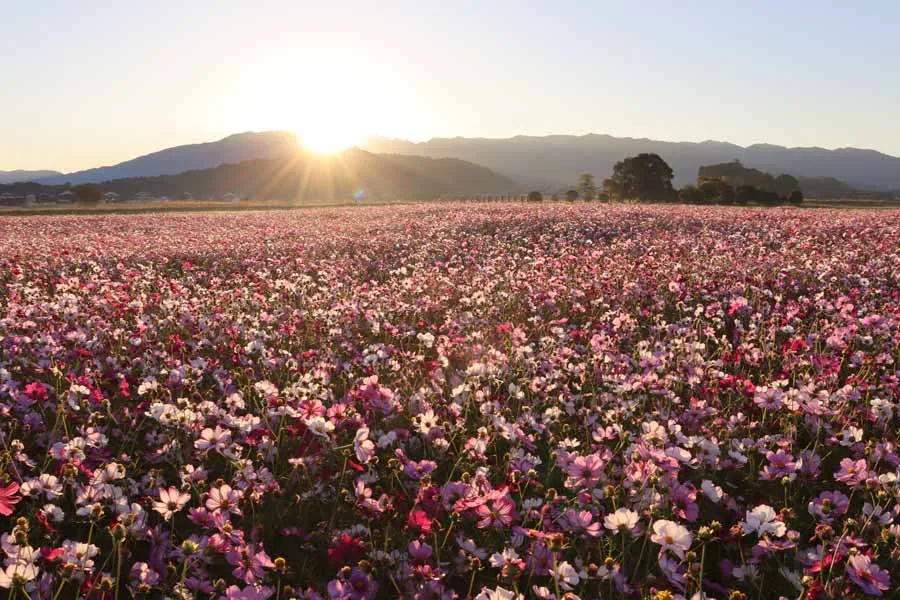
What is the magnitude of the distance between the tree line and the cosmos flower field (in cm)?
5314

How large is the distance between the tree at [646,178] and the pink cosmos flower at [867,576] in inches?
2936

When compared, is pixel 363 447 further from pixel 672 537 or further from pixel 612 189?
pixel 612 189

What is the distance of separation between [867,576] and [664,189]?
7680cm

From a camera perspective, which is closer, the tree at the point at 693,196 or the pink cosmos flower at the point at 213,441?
the pink cosmos flower at the point at 213,441

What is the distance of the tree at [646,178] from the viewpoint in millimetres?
73125

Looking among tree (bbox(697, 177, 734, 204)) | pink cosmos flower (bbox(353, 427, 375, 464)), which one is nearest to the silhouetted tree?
tree (bbox(697, 177, 734, 204))

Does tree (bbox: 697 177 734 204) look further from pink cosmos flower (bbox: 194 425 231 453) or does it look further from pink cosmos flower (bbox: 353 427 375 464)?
pink cosmos flower (bbox: 194 425 231 453)

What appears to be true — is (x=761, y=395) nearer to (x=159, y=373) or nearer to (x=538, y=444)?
(x=538, y=444)

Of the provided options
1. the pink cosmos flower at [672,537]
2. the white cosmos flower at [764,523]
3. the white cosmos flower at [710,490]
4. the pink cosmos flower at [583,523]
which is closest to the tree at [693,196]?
the white cosmos flower at [710,490]

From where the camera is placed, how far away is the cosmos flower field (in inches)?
103

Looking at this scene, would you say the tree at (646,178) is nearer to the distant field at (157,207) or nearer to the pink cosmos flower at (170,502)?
the distant field at (157,207)

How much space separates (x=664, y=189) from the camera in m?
73.6

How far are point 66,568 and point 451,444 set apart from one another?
2364 millimetres

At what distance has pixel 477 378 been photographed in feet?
14.4
